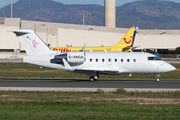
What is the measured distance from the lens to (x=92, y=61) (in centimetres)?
3108

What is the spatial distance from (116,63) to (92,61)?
2.59m

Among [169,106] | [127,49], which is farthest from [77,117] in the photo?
[127,49]

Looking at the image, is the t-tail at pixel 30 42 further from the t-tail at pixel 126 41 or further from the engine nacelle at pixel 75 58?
the t-tail at pixel 126 41

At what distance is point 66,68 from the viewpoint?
30.1 m

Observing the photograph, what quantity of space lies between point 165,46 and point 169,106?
380 ft

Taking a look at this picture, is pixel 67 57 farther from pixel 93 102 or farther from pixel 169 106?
Result: pixel 169 106

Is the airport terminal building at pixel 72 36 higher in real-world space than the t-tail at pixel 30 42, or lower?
higher

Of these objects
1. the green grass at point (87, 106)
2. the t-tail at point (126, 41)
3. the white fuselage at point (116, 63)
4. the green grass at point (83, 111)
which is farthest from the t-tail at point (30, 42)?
the t-tail at point (126, 41)

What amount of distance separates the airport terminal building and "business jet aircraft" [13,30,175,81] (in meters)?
69.5

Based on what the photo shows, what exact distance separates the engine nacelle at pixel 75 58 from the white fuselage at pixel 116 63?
53 cm

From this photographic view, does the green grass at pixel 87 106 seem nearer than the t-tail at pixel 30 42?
Yes

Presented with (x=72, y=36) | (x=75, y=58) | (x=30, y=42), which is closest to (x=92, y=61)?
(x=75, y=58)

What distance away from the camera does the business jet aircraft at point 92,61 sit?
3038cm

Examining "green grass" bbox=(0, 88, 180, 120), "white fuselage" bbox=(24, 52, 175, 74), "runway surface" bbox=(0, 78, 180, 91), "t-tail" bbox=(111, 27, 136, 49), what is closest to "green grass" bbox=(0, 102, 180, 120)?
"green grass" bbox=(0, 88, 180, 120)
